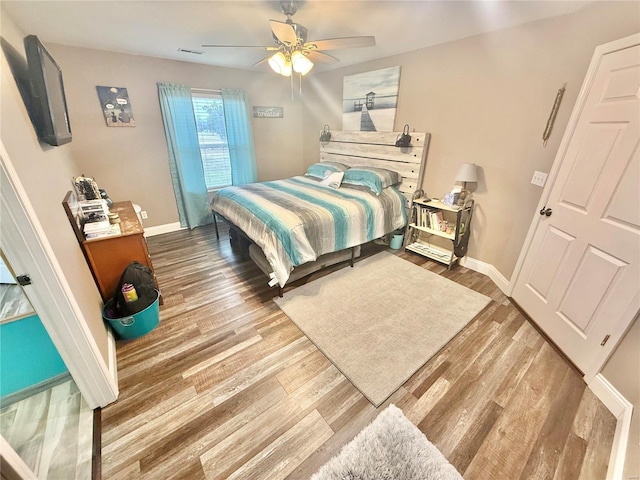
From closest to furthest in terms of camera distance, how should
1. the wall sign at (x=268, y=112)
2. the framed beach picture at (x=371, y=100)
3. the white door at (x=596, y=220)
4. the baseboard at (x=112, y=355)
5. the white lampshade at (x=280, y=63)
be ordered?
1. the white door at (x=596, y=220)
2. the baseboard at (x=112, y=355)
3. the white lampshade at (x=280, y=63)
4. the framed beach picture at (x=371, y=100)
5. the wall sign at (x=268, y=112)

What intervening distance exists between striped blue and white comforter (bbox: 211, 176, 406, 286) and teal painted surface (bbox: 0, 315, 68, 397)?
58.4 inches

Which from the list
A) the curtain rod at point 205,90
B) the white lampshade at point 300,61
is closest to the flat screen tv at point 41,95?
the white lampshade at point 300,61

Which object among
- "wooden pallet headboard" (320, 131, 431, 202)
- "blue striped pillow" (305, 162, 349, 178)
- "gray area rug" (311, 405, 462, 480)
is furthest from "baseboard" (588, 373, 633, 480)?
"blue striped pillow" (305, 162, 349, 178)

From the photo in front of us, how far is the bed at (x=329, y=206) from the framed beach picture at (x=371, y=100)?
163mm

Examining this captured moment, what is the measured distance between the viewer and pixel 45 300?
1172 mm

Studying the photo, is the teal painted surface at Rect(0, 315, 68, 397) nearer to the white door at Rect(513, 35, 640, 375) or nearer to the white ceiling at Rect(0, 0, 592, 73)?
the white ceiling at Rect(0, 0, 592, 73)

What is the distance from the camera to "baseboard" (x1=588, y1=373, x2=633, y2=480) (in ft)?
4.06

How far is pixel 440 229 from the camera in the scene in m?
3.06

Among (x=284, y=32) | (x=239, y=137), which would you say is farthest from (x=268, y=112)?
(x=284, y=32)

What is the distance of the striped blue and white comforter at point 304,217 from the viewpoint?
90.5 inches

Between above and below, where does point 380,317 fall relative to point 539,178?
below

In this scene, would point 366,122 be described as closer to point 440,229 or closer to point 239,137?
point 440,229

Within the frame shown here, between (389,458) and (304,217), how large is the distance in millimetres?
1837

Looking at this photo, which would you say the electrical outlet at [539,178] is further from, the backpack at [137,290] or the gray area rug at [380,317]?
the backpack at [137,290]
